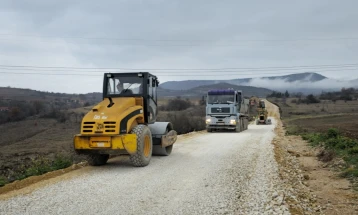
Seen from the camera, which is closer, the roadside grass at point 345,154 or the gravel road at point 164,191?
the gravel road at point 164,191

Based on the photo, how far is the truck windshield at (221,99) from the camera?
86.8ft

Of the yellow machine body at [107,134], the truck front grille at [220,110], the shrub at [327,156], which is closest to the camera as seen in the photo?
the yellow machine body at [107,134]

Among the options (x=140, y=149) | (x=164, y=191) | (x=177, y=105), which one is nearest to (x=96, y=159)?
(x=140, y=149)

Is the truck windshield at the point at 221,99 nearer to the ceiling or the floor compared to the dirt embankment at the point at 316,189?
nearer to the ceiling

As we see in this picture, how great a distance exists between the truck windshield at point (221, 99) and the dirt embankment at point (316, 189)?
1461cm

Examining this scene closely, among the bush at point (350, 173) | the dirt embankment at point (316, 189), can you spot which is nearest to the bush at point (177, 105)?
the dirt embankment at point (316, 189)

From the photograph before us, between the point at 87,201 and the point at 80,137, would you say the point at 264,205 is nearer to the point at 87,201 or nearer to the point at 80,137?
the point at 87,201

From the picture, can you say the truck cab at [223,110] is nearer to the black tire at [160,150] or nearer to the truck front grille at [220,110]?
the truck front grille at [220,110]

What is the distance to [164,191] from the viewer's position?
24.6 ft

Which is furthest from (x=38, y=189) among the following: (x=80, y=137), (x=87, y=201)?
(x=80, y=137)

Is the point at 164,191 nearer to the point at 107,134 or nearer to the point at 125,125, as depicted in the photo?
the point at 107,134

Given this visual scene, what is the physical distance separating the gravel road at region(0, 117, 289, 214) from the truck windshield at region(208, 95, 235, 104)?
15373mm

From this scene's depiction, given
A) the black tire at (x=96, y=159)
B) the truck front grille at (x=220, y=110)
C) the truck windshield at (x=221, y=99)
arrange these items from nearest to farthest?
the black tire at (x=96, y=159)
the truck front grille at (x=220, y=110)
the truck windshield at (x=221, y=99)

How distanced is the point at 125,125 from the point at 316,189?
539 cm
